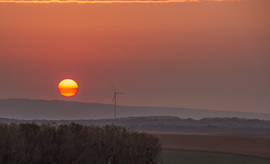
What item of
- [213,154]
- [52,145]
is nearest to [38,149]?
[52,145]

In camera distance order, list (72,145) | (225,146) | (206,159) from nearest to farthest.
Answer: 1. (72,145)
2. (206,159)
3. (225,146)

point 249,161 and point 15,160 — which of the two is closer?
point 15,160

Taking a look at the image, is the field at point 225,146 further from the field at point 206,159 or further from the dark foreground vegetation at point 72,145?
the dark foreground vegetation at point 72,145

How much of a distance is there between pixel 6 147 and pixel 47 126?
256 centimetres

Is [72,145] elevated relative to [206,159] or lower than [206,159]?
lower

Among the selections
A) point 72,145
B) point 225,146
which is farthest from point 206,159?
point 225,146

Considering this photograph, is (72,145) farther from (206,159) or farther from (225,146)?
(225,146)

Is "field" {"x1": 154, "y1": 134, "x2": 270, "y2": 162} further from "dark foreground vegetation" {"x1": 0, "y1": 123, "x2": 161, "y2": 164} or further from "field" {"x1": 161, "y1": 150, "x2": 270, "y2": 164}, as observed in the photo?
"dark foreground vegetation" {"x1": 0, "y1": 123, "x2": 161, "y2": 164}

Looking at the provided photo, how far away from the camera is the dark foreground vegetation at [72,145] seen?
27.1 m

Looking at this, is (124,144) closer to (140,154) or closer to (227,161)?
(140,154)

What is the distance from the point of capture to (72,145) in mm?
28312

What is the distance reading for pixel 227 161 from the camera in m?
44.7

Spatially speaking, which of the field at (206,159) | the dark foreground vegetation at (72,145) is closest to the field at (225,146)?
the field at (206,159)

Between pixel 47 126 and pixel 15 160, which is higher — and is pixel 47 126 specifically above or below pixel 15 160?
above
